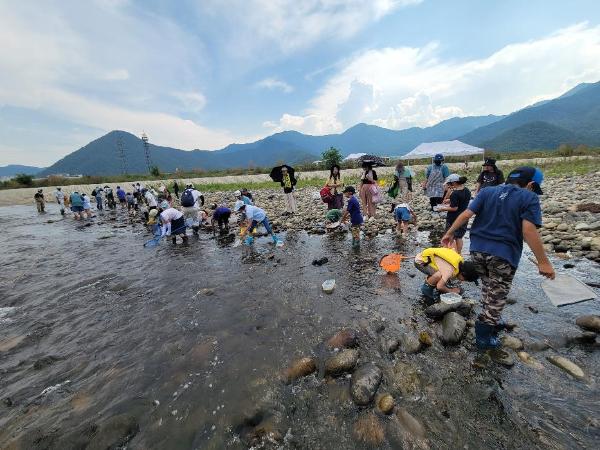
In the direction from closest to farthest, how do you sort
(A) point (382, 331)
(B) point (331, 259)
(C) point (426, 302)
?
(A) point (382, 331) < (C) point (426, 302) < (B) point (331, 259)

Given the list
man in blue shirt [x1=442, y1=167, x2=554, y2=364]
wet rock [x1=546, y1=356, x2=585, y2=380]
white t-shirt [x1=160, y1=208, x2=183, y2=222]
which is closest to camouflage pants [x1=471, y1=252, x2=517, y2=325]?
man in blue shirt [x1=442, y1=167, x2=554, y2=364]

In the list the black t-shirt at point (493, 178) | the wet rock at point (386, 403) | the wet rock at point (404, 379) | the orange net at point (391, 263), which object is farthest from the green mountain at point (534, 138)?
the wet rock at point (386, 403)

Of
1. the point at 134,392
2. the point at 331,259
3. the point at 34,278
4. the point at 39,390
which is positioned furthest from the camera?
the point at 34,278

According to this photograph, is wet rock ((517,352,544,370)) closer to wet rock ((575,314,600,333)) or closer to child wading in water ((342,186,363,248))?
wet rock ((575,314,600,333))

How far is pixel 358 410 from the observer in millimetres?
3184

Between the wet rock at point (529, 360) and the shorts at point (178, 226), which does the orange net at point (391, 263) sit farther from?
the shorts at point (178, 226)

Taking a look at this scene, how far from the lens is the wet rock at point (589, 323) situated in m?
4.04

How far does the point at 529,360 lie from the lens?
3621 millimetres

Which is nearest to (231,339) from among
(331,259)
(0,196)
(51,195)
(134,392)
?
(134,392)

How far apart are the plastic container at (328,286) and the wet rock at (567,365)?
Answer: 11.6 ft

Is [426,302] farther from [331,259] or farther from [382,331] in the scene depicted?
[331,259]

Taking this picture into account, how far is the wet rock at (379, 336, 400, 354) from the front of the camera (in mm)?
4062

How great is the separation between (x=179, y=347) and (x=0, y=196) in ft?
179

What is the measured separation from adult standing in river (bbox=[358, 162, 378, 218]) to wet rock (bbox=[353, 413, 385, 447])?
7.96 m
